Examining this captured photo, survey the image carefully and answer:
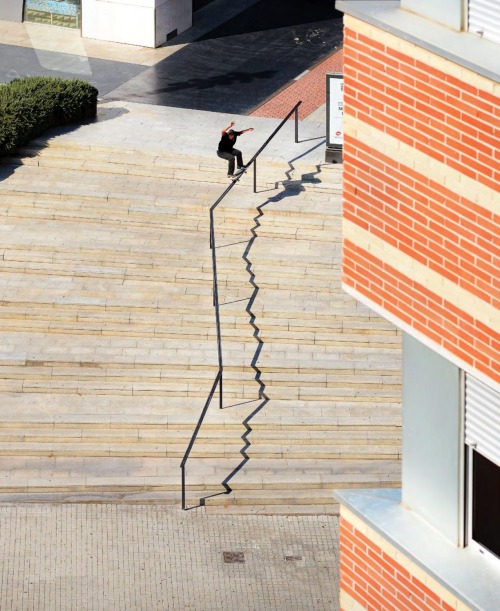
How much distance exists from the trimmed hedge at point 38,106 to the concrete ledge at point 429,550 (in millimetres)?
16087

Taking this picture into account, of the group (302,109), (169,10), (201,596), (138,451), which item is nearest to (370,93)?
(201,596)

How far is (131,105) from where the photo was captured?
26484 mm

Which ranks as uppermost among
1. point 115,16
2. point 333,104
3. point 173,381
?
point 115,16

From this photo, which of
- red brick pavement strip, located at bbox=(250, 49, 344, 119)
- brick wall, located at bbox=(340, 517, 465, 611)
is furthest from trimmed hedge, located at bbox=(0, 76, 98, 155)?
brick wall, located at bbox=(340, 517, 465, 611)


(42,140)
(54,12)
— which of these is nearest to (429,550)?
(42,140)

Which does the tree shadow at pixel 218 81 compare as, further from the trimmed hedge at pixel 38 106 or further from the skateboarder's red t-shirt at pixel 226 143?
the skateboarder's red t-shirt at pixel 226 143

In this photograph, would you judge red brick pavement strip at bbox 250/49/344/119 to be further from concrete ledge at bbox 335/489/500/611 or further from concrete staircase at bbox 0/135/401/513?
concrete ledge at bbox 335/489/500/611

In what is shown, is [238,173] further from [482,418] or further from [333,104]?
[482,418]

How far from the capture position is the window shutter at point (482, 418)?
7539 millimetres

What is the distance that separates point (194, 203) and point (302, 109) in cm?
458

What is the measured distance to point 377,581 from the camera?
342 inches

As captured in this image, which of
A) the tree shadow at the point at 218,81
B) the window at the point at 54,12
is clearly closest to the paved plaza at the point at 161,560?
the tree shadow at the point at 218,81

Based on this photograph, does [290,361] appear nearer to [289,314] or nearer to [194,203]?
[289,314]

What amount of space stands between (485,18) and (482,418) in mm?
2123
